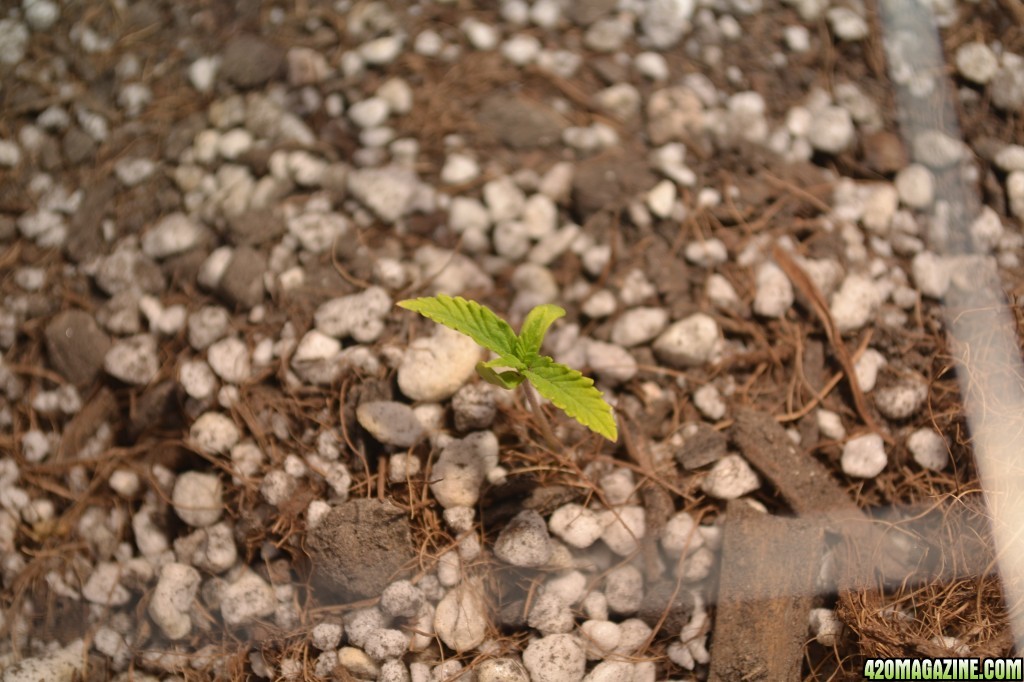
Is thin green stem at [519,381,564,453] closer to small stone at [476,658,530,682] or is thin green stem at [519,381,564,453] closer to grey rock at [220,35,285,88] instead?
small stone at [476,658,530,682]

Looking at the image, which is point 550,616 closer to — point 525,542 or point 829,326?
point 525,542

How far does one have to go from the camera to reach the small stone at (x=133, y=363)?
1353 mm

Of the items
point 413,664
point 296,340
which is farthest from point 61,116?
point 413,664

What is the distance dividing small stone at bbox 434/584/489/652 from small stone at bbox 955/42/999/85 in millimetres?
1260

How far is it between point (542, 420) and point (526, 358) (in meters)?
0.12

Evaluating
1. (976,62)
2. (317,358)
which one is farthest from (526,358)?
(976,62)

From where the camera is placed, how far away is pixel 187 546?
4.15ft

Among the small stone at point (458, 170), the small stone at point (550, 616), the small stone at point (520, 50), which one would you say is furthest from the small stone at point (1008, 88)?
the small stone at point (550, 616)

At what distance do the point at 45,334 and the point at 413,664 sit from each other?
822mm

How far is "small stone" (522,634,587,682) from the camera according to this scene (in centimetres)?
114

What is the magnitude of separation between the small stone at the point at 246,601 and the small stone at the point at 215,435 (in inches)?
8.0

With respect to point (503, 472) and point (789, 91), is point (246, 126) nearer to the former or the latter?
point (503, 472)

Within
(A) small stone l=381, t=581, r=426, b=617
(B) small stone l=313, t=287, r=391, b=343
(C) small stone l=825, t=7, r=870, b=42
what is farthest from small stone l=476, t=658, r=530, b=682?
(C) small stone l=825, t=7, r=870, b=42

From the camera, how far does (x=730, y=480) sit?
1.24 m
